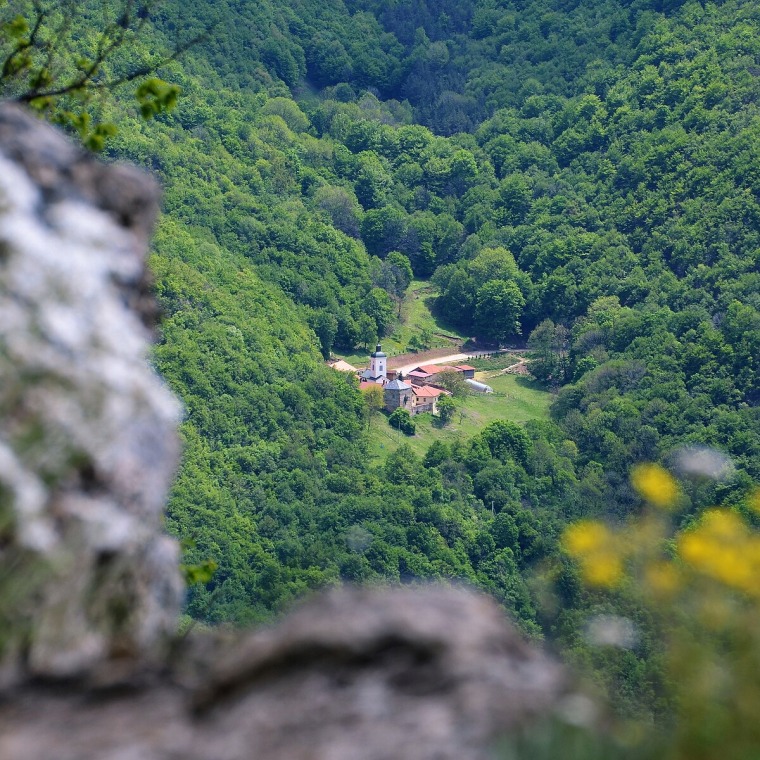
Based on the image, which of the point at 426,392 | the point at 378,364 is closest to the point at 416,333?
the point at 378,364

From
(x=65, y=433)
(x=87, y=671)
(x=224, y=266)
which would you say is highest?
(x=65, y=433)

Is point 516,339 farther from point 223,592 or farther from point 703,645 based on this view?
point 703,645

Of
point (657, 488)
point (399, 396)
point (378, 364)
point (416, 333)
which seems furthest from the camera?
point (416, 333)

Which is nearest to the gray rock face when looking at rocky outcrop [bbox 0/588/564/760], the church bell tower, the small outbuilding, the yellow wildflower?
rocky outcrop [bbox 0/588/564/760]

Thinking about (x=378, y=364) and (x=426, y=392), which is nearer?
(x=426, y=392)

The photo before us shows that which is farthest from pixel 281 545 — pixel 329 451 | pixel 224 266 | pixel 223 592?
pixel 224 266

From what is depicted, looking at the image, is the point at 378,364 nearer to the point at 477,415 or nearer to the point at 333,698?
the point at 477,415

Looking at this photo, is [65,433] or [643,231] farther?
[643,231]
